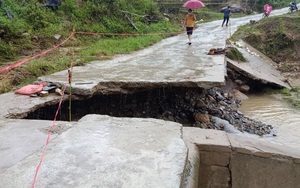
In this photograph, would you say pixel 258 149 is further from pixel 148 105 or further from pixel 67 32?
pixel 67 32

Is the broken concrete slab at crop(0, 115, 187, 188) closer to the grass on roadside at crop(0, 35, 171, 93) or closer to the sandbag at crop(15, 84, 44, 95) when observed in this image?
the sandbag at crop(15, 84, 44, 95)

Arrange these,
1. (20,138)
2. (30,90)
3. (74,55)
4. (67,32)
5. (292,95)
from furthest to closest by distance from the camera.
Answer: (67,32) < (292,95) < (74,55) < (30,90) < (20,138)

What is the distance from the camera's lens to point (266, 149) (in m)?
3.50

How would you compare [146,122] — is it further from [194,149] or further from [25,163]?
[25,163]

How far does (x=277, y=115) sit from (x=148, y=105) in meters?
3.74

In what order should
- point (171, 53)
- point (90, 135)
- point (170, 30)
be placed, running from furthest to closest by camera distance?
point (170, 30) < point (171, 53) < point (90, 135)

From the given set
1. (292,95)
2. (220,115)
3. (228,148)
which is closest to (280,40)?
(292,95)

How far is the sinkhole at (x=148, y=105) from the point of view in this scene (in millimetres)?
5797

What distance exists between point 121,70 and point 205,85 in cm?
221

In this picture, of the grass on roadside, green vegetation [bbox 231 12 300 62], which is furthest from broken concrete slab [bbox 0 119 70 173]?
green vegetation [bbox 231 12 300 62]

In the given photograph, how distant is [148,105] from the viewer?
6.52m

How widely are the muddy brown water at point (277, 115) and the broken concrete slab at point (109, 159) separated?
12.9ft

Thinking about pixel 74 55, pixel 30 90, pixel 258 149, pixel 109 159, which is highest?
pixel 74 55

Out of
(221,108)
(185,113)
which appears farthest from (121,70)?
(221,108)
